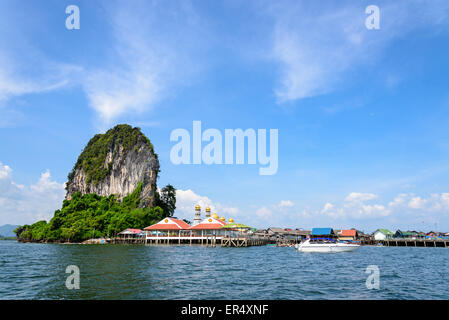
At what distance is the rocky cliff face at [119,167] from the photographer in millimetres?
109312

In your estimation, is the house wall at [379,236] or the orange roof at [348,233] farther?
the orange roof at [348,233]

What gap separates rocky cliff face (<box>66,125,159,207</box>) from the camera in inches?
4304

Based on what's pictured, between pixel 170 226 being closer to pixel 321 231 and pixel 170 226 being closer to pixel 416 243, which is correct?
pixel 321 231

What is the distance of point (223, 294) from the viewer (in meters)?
16.8

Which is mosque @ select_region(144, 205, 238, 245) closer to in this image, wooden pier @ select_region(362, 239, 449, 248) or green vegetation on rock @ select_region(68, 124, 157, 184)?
green vegetation on rock @ select_region(68, 124, 157, 184)

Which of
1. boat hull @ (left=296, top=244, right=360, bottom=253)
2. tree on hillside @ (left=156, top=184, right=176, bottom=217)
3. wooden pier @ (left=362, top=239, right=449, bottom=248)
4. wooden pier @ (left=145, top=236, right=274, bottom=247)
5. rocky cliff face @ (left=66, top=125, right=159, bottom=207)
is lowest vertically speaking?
wooden pier @ (left=362, top=239, right=449, bottom=248)

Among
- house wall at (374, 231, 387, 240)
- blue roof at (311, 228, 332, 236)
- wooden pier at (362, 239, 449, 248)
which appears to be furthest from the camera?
house wall at (374, 231, 387, 240)

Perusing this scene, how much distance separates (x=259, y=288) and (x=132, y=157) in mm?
102604

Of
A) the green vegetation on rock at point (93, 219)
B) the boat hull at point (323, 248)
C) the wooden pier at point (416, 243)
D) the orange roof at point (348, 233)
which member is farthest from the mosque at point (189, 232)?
the wooden pier at point (416, 243)

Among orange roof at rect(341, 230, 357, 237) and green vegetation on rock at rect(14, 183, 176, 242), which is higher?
green vegetation on rock at rect(14, 183, 176, 242)

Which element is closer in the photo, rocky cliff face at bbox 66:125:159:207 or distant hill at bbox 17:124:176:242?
distant hill at bbox 17:124:176:242

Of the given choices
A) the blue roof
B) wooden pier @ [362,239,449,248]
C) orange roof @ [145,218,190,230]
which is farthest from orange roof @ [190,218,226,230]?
wooden pier @ [362,239,449,248]

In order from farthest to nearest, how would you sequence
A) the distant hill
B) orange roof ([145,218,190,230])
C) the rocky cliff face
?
1. the rocky cliff face
2. the distant hill
3. orange roof ([145,218,190,230])

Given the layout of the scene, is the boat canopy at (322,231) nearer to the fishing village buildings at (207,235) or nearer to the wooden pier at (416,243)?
the fishing village buildings at (207,235)
